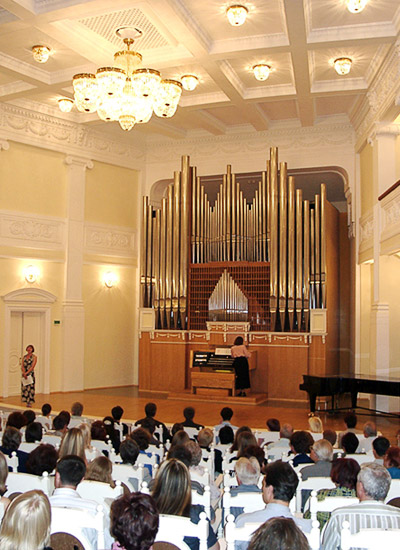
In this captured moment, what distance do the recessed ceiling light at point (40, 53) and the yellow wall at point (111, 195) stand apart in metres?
4.23

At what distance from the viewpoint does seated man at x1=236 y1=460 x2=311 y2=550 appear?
3193 mm

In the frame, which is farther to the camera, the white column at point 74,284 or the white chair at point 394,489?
the white column at point 74,284

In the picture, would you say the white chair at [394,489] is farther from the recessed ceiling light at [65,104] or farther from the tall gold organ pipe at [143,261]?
the tall gold organ pipe at [143,261]

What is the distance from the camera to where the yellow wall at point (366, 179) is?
1223cm

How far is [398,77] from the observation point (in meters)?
9.58

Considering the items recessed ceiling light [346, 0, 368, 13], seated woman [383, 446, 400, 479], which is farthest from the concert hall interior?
seated woman [383, 446, 400, 479]

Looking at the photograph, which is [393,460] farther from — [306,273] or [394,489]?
[306,273]

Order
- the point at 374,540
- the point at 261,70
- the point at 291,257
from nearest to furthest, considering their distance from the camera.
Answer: the point at 374,540 → the point at 261,70 → the point at 291,257

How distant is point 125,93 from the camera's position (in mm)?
8422

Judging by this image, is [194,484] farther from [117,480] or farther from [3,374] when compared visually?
[3,374]

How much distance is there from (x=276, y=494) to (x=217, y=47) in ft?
27.0

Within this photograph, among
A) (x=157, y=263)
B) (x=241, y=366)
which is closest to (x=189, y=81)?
(x=157, y=263)

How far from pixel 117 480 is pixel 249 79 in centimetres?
906

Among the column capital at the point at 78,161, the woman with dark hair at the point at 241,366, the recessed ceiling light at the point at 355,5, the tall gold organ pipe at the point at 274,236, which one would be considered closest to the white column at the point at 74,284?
the column capital at the point at 78,161
